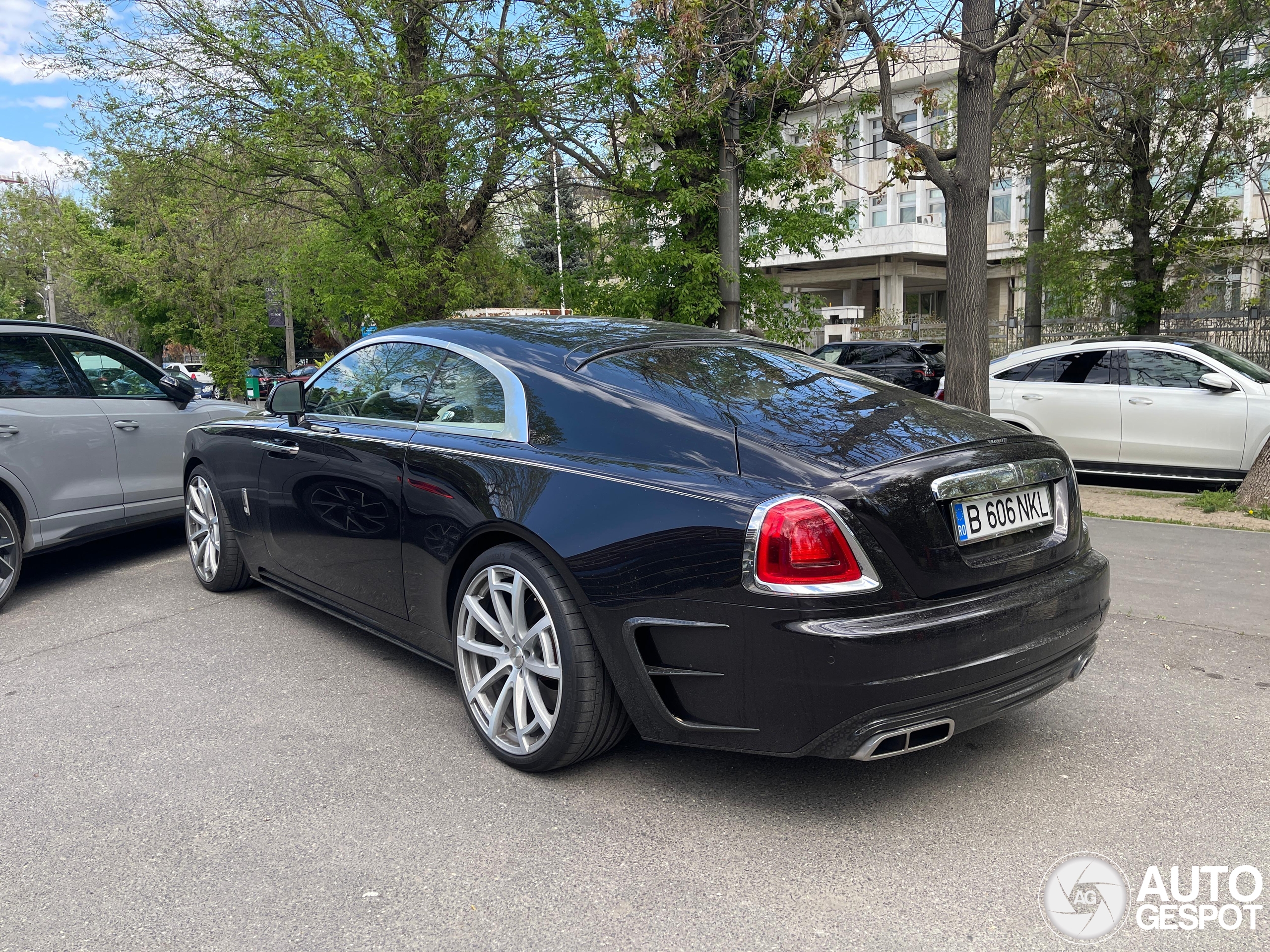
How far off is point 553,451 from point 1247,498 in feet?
23.9

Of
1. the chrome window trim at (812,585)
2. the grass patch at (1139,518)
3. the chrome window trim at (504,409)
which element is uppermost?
the chrome window trim at (504,409)

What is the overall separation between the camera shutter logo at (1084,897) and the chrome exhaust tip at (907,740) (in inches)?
18.0

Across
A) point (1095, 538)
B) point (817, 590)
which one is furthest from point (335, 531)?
point (1095, 538)

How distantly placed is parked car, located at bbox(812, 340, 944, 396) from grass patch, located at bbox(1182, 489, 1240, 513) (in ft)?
30.8

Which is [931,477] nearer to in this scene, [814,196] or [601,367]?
[601,367]

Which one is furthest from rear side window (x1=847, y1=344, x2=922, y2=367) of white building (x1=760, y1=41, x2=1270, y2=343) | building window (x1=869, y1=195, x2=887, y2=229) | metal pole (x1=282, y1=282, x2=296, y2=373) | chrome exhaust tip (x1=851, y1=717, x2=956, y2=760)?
building window (x1=869, y1=195, x2=887, y2=229)

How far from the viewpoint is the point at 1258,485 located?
27.1ft

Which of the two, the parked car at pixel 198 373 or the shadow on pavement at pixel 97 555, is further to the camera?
the parked car at pixel 198 373

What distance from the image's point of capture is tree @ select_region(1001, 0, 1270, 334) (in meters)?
13.1

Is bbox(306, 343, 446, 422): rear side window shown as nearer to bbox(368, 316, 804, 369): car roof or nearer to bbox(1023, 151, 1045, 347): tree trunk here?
bbox(368, 316, 804, 369): car roof

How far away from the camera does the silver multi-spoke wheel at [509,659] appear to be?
3.32m

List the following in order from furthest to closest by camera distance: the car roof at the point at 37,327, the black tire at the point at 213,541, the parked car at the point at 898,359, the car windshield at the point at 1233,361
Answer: the parked car at the point at 898,359 → the car windshield at the point at 1233,361 → the car roof at the point at 37,327 → the black tire at the point at 213,541

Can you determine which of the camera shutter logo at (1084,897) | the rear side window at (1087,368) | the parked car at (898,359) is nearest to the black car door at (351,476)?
the camera shutter logo at (1084,897)

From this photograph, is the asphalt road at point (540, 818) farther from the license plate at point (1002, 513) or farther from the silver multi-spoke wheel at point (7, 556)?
the silver multi-spoke wheel at point (7, 556)
